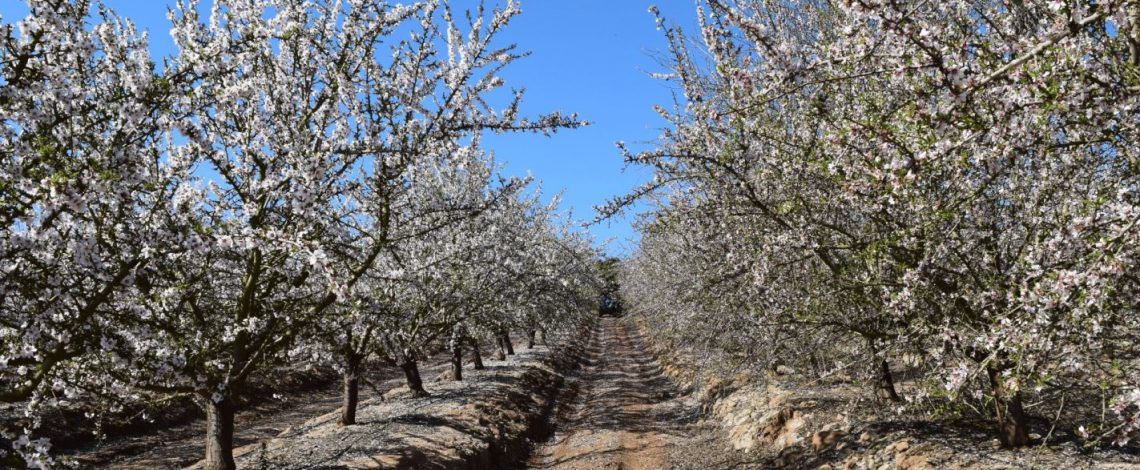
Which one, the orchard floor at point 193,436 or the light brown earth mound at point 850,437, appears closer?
the light brown earth mound at point 850,437

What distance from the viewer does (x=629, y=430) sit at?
56.9ft

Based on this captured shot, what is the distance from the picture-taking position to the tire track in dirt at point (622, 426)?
47.8 ft

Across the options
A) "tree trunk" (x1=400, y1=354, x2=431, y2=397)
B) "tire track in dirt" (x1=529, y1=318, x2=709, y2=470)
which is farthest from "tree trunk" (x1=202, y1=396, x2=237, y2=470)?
"tree trunk" (x1=400, y1=354, x2=431, y2=397)

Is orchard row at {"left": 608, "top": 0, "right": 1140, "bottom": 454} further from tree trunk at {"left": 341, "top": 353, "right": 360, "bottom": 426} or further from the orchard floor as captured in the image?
tree trunk at {"left": 341, "top": 353, "right": 360, "bottom": 426}

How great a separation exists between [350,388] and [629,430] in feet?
23.3

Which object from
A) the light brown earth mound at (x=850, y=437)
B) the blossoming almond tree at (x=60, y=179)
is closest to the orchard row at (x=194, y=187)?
the blossoming almond tree at (x=60, y=179)

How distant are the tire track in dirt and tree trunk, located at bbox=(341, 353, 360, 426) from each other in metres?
4.23

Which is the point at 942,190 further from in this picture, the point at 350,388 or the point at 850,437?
the point at 350,388

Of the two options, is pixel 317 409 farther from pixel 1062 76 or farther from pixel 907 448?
pixel 1062 76

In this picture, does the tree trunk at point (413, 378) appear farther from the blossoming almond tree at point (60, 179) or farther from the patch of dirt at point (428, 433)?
the blossoming almond tree at point (60, 179)

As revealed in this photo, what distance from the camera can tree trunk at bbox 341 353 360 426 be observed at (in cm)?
1400

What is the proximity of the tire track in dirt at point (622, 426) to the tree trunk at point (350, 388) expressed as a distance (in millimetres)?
4231

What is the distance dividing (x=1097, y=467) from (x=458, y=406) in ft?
42.9

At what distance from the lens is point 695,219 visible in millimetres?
9055
